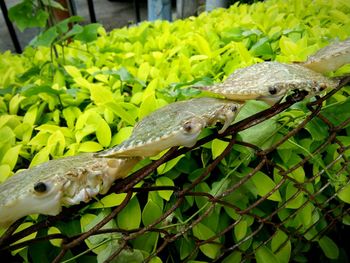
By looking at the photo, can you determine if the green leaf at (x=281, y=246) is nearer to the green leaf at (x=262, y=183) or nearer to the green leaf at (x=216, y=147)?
the green leaf at (x=262, y=183)

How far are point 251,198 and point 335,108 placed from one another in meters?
0.37

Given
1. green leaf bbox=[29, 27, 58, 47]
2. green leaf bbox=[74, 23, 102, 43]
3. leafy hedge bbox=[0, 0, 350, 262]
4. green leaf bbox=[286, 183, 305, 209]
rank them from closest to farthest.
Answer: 1. leafy hedge bbox=[0, 0, 350, 262]
2. green leaf bbox=[286, 183, 305, 209]
3. green leaf bbox=[29, 27, 58, 47]
4. green leaf bbox=[74, 23, 102, 43]

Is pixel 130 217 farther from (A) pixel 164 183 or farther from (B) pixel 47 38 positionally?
(B) pixel 47 38

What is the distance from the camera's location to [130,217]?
76cm

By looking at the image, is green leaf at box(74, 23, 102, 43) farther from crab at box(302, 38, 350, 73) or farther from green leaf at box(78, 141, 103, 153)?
crab at box(302, 38, 350, 73)

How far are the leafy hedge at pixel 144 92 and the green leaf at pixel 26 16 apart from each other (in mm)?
183

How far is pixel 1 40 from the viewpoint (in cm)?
622

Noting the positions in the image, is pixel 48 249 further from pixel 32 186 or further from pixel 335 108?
pixel 335 108

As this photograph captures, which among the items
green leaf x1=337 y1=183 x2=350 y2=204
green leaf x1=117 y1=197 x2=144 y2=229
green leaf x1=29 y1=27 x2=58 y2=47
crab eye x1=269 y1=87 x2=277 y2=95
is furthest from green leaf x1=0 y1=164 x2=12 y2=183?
green leaf x1=337 y1=183 x2=350 y2=204

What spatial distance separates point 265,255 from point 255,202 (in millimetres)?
248

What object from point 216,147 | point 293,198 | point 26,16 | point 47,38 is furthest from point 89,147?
point 26,16

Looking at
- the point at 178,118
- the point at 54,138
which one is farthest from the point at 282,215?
the point at 54,138

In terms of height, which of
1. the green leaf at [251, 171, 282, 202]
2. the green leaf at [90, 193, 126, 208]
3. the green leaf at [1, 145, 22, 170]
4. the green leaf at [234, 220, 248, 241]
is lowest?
the green leaf at [234, 220, 248, 241]

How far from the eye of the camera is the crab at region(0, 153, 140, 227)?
47 cm
